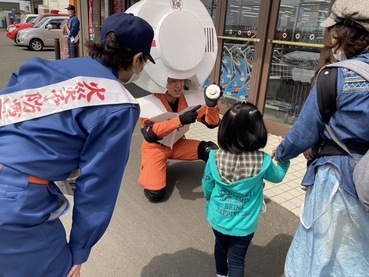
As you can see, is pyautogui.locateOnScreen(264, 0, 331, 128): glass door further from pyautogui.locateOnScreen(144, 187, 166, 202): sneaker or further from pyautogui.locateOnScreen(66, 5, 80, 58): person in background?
pyautogui.locateOnScreen(66, 5, 80, 58): person in background

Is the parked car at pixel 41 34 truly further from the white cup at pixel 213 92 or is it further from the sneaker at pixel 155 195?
the white cup at pixel 213 92

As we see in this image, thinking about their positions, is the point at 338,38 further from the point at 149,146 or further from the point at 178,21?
the point at 149,146

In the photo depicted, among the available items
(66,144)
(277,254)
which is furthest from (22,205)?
(277,254)

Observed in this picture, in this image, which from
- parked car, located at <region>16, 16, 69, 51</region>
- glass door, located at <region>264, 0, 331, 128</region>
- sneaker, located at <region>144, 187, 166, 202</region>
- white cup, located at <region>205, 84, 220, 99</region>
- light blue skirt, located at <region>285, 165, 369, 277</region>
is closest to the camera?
light blue skirt, located at <region>285, 165, 369, 277</region>

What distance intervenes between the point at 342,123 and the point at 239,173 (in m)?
0.60

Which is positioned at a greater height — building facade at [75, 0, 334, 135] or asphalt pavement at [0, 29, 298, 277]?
building facade at [75, 0, 334, 135]

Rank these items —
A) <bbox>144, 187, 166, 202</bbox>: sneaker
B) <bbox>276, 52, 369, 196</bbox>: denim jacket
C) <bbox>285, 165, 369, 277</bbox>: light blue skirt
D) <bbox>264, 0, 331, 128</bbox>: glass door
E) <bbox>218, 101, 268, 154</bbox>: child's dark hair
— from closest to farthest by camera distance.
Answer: <bbox>276, 52, 369, 196</bbox>: denim jacket < <bbox>285, 165, 369, 277</bbox>: light blue skirt < <bbox>218, 101, 268, 154</bbox>: child's dark hair < <bbox>144, 187, 166, 202</bbox>: sneaker < <bbox>264, 0, 331, 128</bbox>: glass door

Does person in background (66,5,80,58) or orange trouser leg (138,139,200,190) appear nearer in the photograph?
orange trouser leg (138,139,200,190)

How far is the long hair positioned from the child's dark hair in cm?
65

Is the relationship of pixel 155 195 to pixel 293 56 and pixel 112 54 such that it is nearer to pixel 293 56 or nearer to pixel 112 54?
pixel 112 54

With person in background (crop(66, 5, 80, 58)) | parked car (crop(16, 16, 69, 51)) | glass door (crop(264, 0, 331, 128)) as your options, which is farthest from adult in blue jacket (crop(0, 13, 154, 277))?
parked car (crop(16, 16, 69, 51))

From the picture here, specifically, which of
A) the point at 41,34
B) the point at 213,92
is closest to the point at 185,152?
the point at 213,92

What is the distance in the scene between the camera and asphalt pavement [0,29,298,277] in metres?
2.24

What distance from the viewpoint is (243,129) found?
5.72ft
